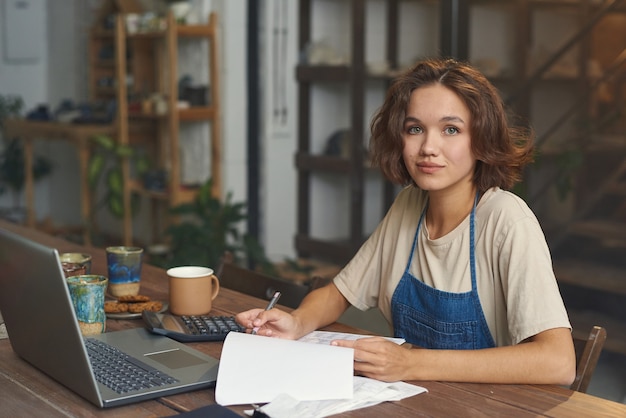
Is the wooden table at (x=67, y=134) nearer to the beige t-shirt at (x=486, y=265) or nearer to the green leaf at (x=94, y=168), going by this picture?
the green leaf at (x=94, y=168)

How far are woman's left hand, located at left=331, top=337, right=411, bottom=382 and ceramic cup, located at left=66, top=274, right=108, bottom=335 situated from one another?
0.52 meters

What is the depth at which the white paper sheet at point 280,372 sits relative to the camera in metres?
1.35

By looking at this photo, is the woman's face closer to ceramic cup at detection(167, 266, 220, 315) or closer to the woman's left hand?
the woman's left hand

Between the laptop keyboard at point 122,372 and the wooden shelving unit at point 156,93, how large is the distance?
10.1ft

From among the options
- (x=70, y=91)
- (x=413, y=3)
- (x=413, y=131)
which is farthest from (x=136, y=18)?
(x=413, y=131)

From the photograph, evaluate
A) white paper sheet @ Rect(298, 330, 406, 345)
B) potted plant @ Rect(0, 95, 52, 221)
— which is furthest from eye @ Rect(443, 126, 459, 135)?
potted plant @ Rect(0, 95, 52, 221)

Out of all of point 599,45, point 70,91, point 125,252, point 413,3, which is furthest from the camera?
point 70,91

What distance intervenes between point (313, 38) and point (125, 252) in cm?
281

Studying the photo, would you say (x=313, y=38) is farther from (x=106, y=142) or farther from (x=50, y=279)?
(x=50, y=279)

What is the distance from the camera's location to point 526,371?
1.46 m

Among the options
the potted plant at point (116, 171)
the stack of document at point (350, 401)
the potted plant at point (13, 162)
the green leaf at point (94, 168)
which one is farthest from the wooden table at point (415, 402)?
the potted plant at point (13, 162)

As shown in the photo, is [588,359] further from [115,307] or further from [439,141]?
[115,307]

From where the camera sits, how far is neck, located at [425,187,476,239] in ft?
5.80

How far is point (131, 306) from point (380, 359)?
69 cm
